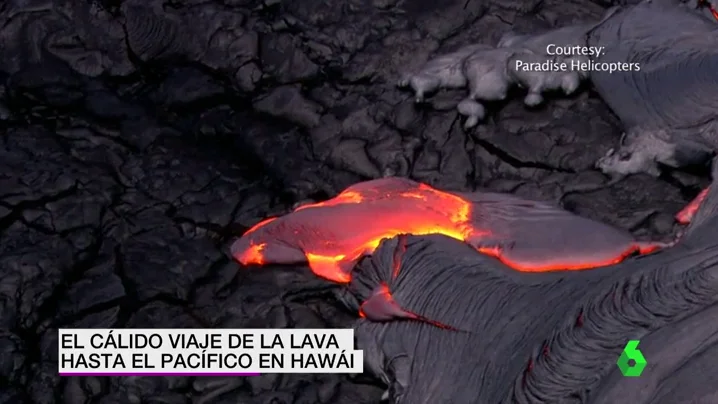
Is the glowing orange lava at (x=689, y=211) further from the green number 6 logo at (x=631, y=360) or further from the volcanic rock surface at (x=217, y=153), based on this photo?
the green number 6 logo at (x=631, y=360)

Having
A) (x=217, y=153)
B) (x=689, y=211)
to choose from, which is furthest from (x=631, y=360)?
(x=217, y=153)

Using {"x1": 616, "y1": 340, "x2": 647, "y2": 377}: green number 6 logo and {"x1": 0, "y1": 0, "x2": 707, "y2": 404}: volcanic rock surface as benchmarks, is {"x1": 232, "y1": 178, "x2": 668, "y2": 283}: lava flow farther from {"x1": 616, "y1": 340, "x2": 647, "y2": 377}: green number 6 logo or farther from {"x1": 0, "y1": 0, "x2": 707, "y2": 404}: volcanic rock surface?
{"x1": 616, "y1": 340, "x2": 647, "y2": 377}: green number 6 logo

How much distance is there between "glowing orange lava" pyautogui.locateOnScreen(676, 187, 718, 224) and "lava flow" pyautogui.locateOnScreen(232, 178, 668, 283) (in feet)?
0.44

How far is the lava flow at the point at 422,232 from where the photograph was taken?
94.7 inches

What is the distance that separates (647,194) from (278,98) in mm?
1102

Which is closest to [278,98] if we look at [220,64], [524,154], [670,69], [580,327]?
[220,64]

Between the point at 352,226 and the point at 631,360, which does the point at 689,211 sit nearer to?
the point at 631,360

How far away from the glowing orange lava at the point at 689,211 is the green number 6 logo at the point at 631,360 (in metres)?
0.63

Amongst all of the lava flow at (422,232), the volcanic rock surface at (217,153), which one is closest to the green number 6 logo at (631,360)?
the lava flow at (422,232)

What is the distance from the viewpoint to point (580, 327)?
6.54 feet

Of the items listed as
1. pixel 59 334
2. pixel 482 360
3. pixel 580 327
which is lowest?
pixel 59 334

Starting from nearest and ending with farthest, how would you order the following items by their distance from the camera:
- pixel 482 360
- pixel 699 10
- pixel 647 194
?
pixel 482 360 → pixel 647 194 → pixel 699 10

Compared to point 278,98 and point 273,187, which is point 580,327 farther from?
point 278,98

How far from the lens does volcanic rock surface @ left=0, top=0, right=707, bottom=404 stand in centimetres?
241
